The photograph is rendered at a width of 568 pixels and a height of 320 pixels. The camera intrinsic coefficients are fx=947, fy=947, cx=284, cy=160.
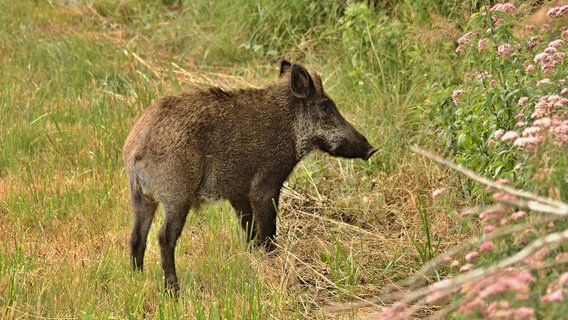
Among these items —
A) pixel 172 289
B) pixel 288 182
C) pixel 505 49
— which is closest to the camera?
pixel 505 49

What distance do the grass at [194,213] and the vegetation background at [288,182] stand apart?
0.06 feet

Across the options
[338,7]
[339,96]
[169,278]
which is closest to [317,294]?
[169,278]

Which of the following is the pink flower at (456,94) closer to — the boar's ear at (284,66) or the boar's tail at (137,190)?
the boar's ear at (284,66)

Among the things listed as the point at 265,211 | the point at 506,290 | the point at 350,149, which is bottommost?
the point at 265,211

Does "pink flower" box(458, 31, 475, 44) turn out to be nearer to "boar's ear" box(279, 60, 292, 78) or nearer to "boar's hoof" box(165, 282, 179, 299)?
"boar's ear" box(279, 60, 292, 78)

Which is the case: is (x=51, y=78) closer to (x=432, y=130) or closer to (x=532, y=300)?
(x=432, y=130)

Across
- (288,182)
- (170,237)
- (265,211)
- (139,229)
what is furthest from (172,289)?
(288,182)

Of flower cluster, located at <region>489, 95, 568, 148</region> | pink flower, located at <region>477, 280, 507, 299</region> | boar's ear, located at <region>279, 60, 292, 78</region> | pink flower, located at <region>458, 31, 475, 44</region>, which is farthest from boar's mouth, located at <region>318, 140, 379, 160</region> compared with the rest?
pink flower, located at <region>477, 280, 507, 299</region>

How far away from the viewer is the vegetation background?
533cm

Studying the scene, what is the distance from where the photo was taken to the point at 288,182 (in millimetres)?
7355

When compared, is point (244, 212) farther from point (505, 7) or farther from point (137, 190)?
point (505, 7)

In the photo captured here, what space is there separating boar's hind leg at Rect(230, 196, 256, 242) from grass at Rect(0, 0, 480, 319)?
0.09m

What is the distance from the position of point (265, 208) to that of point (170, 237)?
731 mm

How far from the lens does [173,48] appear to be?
10.4 meters
